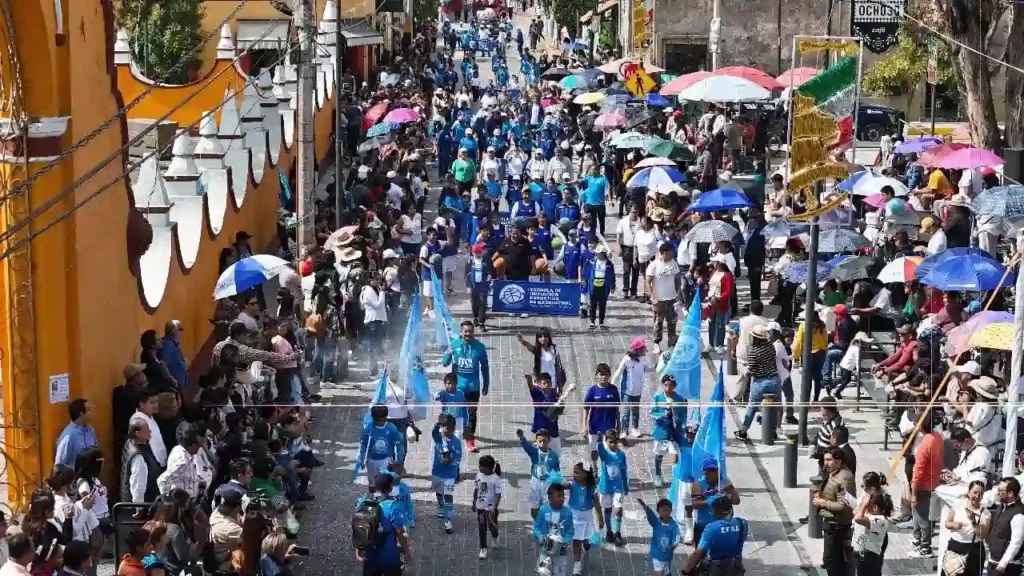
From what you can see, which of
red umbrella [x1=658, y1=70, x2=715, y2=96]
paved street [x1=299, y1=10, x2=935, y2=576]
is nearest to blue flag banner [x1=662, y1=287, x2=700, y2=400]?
paved street [x1=299, y1=10, x2=935, y2=576]

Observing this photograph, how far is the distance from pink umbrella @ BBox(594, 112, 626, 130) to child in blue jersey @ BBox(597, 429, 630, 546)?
20108 mm

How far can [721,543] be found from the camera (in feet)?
44.8

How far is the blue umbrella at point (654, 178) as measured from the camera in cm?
2706

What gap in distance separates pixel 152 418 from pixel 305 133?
30.7 feet

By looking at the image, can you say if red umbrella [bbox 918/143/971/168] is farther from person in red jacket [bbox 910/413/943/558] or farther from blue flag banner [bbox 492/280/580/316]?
person in red jacket [bbox 910/413/943/558]

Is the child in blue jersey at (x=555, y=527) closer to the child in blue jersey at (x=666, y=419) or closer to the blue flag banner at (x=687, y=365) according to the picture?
the child in blue jersey at (x=666, y=419)

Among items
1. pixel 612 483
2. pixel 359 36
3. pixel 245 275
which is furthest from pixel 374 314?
pixel 359 36

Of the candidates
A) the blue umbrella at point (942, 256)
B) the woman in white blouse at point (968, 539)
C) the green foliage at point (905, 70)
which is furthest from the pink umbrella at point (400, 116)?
the woman in white blouse at point (968, 539)

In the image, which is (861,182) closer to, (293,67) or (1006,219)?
(1006,219)

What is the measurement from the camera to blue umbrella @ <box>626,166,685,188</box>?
88.8 ft

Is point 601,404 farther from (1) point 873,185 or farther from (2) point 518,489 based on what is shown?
(1) point 873,185

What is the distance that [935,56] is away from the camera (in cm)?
3919

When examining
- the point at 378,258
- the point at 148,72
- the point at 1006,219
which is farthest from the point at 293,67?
the point at 1006,219

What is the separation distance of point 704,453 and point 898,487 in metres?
2.67
